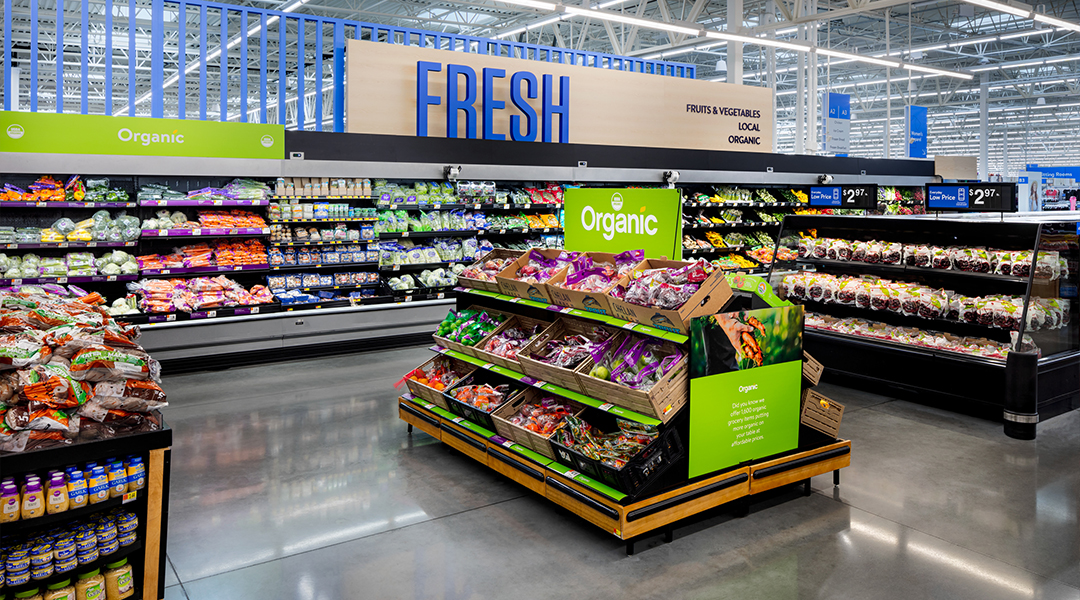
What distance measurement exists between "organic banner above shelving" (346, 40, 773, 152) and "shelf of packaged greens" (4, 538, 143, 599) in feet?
20.5

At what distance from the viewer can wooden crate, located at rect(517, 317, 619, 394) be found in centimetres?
407

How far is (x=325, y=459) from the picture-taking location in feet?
16.0

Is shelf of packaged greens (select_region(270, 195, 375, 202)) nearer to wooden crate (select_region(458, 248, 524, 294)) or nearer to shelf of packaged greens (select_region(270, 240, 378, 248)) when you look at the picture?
shelf of packaged greens (select_region(270, 240, 378, 248))

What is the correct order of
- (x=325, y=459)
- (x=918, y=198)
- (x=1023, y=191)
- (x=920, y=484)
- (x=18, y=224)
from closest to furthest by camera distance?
(x=920, y=484) < (x=325, y=459) < (x=18, y=224) < (x=918, y=198) < (x=1023, y=191)

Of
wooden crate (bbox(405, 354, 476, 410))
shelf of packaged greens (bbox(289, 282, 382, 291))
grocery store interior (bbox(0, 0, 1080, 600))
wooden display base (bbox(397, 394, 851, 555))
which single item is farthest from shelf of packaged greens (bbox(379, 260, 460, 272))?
wooden display base (bbox(397, 394, 851, 555))

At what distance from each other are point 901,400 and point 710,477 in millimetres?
3328

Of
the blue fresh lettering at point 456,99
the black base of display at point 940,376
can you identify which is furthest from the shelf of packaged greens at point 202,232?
the black base of display at point 940,376

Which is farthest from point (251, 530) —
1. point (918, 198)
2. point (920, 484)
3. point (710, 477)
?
point (918, 198)

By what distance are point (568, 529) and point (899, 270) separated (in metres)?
4.28

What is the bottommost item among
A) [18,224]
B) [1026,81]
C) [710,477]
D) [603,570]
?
[603,570]

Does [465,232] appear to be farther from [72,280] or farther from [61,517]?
[61,517]

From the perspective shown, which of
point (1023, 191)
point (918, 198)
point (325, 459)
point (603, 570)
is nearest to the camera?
point (603, 570)

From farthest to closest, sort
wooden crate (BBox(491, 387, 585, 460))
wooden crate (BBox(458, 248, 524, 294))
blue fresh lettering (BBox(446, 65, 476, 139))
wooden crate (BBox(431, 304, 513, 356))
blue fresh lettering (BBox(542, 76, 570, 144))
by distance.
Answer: blue fresh lettering (BBox(542, 76, 570, 144)) < blue fresh lettering (BBox(446, 65, 476, 139)) < wooden crate (BBox(458, 248, 524, 294)) < wooden crate (BBox(431, 304, 513, 356)) < wooden crate (BBox(491, 387, 585, 460))

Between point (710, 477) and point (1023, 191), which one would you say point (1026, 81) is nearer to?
point (1023, 191)
